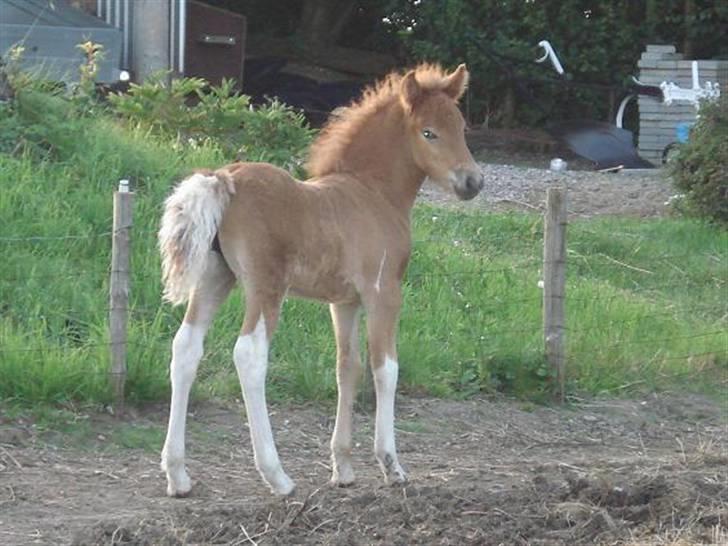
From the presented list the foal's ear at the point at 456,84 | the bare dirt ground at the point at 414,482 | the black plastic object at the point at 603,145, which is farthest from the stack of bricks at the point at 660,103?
the foal's ear at the point at 456,84

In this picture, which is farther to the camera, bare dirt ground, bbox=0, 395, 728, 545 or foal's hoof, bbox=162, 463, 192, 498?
foal's hoof, bbox=162, 463, 192, 498

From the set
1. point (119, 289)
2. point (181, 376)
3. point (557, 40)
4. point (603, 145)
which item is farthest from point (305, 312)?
point (557, 40)

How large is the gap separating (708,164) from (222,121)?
196 inches

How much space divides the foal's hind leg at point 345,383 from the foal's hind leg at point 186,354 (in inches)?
26.2

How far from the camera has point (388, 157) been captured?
7.39m

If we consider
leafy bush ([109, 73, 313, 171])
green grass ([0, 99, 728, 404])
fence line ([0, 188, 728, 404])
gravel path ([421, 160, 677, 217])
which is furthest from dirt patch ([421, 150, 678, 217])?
fence line ([0, 188, 728, 404])

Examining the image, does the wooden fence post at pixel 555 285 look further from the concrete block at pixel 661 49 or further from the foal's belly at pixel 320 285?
the concrete block at pixel 661 49

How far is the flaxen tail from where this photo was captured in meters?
6.43

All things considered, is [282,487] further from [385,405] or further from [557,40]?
[557,40]

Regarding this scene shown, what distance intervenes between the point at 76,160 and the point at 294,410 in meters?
3.37

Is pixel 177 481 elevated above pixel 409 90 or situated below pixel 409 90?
below

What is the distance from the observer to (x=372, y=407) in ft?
29.3

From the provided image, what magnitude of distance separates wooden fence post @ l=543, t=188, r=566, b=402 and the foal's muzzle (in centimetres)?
221

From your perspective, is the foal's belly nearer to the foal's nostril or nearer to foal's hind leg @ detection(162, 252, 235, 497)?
foal's hind leg @ detection(162, 252, 235, 497)
